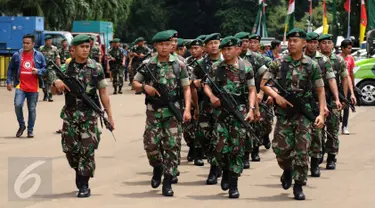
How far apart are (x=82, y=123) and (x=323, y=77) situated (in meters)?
3.38

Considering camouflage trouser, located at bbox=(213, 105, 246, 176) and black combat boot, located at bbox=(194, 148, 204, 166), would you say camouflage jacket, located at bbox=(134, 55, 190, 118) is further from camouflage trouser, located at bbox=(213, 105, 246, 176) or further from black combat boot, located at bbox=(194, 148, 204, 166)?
black combat boot, located at bbox=(194, 148, 204, 166)

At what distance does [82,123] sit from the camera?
10133 mm

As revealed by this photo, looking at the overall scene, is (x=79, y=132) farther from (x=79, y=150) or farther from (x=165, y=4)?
(x=165, y=4)

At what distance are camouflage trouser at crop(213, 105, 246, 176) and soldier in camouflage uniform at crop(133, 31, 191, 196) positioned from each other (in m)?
0.39

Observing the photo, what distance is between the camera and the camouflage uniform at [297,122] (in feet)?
33.1

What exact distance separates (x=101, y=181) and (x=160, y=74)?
1.97 metres

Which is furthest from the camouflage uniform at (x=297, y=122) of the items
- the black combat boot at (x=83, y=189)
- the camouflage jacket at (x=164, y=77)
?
the black combat boot at (x=83, y=189)

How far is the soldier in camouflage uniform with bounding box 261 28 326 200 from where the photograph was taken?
10.1 meters

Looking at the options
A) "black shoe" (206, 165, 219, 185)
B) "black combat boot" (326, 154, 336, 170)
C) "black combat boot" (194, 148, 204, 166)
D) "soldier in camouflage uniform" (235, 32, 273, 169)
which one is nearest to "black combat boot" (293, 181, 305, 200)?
"black shoe" (206, 165, 219, 185)

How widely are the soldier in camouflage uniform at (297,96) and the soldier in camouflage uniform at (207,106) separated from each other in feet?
3.40

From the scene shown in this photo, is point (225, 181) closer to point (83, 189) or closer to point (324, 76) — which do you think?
point (83, 189)

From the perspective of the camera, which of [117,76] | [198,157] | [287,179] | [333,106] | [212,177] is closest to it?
[287,179]

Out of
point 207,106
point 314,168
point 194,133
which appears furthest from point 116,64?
point 314,168

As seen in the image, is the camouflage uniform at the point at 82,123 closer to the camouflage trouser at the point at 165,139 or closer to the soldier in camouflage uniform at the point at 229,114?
the camouflage trouser at the point at 165,139
